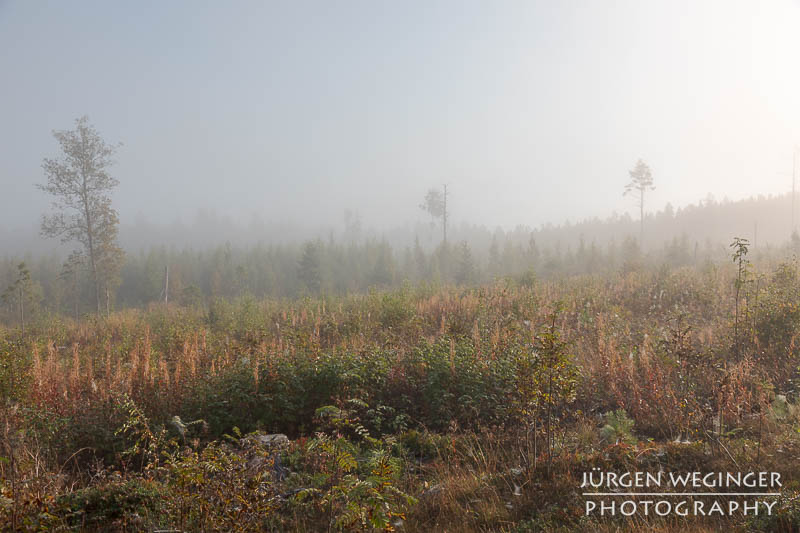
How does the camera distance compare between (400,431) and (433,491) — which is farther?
(400,431)

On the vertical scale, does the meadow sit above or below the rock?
above

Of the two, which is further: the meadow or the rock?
the rock

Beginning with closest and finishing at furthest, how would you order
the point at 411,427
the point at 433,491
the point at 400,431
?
the point at 433,491 < the point at 400,431 < the point at 411,427

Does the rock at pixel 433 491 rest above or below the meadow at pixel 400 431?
below

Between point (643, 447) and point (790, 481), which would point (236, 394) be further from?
point (790, 481)

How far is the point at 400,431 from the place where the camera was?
15.4ft

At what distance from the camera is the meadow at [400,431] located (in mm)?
2748

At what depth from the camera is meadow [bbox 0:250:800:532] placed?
2748 mm

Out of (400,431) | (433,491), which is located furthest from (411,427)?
(433,491)

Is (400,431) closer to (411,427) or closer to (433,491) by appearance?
(411,427)

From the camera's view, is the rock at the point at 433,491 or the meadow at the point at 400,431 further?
the rock at the point at 433,491

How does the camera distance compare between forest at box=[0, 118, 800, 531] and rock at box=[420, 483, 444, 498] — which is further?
rock at box=[420, 483, 444, 498]

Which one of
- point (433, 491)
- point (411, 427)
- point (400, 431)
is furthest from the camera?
point (411, 427)

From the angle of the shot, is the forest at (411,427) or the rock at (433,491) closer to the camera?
the forest at (411,427)
